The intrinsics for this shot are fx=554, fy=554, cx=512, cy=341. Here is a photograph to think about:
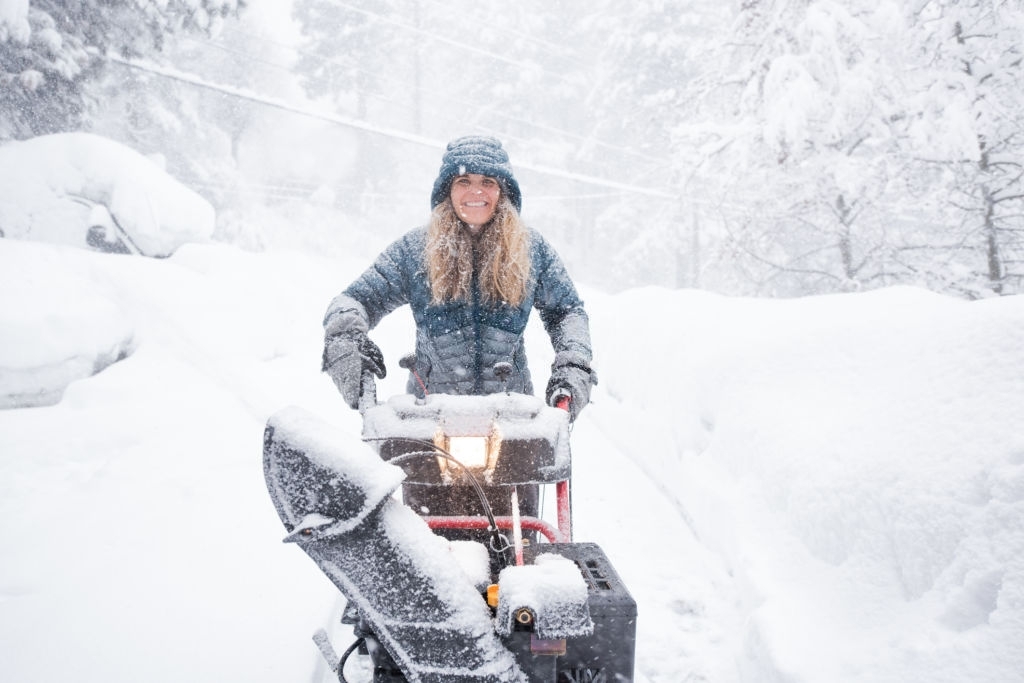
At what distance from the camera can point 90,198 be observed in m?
8.33

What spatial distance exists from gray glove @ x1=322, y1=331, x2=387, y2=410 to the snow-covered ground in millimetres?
1234

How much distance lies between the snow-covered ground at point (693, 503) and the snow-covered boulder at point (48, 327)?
0.08 ft

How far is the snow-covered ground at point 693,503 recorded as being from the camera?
6.73 ft

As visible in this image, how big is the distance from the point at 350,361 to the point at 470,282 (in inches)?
28.9

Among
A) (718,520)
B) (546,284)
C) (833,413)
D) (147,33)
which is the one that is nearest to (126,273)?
(147,33)

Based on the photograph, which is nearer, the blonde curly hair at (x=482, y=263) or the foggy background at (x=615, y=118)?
the blonde curly hair at (x=482, y=263)

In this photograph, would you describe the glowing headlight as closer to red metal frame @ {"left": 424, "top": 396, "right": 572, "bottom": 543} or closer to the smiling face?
red metal frame @ {"left": 424, "top": 396, "right": 572, "bottom": 543}

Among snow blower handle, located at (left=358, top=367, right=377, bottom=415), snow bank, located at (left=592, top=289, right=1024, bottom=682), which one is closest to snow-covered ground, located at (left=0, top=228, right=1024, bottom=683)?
snow bank, located at (left=592, top=289, right=1024, bottom=682)

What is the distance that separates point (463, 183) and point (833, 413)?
7.57 feet

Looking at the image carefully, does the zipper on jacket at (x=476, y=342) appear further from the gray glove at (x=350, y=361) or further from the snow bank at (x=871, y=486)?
the snow bank at (x=871, y=486)

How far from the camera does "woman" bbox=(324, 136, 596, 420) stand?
2471 mm

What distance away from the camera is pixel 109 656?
2248 mm

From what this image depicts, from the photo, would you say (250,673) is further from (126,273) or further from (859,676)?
(126,273)

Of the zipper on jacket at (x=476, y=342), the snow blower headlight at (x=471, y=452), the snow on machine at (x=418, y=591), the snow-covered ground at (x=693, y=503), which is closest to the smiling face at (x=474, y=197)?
the zipper on jacket at (x=476, y=342)
